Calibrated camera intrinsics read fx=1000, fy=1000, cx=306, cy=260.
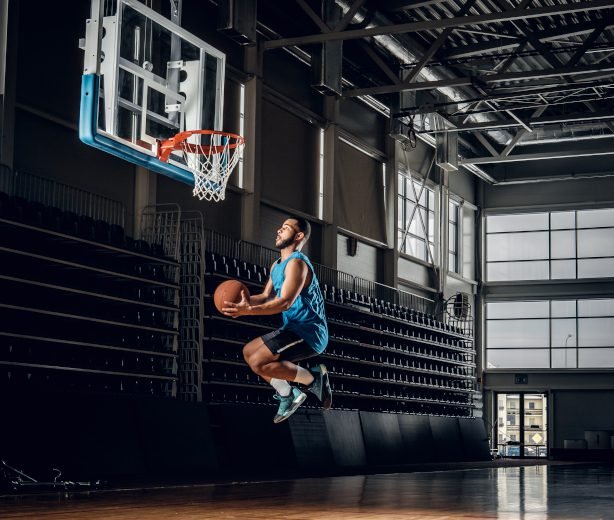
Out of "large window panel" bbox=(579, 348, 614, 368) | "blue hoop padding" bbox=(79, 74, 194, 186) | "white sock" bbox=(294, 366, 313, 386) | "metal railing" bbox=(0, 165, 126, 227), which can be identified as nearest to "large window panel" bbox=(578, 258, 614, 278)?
"large window panel" bbox=(579, 348, 614, 368)

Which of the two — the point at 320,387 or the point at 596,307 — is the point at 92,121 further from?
the point at 596,307

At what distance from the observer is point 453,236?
33.8m

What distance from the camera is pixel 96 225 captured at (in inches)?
587

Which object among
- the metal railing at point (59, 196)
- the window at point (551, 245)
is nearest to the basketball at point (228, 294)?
the metal railing at point (59, 196)

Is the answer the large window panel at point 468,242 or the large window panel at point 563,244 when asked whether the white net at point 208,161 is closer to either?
the large window panel at point 468,242

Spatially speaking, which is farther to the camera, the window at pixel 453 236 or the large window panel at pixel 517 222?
the large window panel at pixel 517 222

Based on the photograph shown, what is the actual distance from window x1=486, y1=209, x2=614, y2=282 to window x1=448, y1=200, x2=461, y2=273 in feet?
5.81

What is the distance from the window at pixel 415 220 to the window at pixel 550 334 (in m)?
4.87

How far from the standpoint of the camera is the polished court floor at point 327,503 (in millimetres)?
7438

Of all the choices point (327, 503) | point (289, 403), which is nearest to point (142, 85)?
point (327, 503)

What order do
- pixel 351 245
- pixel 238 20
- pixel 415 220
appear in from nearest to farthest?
pixel 238 20, pixel 351 245, pixel 415 220

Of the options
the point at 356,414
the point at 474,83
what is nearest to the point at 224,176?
the point at 356,414

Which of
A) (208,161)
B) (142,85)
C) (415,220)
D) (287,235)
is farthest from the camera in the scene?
(415,220)

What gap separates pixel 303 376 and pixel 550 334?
2822cm
